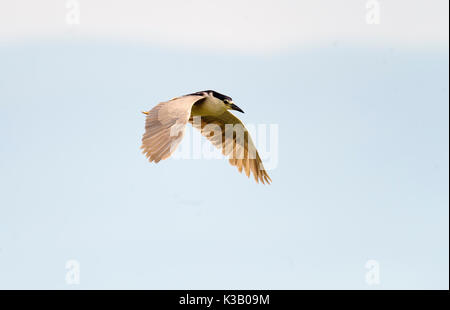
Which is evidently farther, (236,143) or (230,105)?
(236,143)

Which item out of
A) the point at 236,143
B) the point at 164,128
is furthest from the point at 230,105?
the point at 164,128

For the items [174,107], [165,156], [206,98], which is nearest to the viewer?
[165,156]

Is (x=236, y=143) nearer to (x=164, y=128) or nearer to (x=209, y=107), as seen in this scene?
(x=209, y=107)

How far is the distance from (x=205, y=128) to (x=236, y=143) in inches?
27.0

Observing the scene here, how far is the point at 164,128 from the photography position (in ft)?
31.1

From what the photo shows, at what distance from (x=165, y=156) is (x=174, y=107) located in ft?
5.17

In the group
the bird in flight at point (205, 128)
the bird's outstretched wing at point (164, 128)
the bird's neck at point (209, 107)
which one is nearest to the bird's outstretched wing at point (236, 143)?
the bird in flight at point (205, 128)

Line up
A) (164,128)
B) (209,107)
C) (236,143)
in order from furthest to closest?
(236,143)
(209,107)
(164,128)

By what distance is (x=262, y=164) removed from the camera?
12844 millimetres

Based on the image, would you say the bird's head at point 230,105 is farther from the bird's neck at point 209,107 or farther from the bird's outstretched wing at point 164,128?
the bird's outstretched wing at point 164,128

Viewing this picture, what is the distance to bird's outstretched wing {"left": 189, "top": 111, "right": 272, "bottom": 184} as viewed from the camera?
12.8 meters
